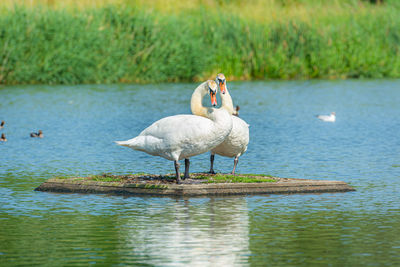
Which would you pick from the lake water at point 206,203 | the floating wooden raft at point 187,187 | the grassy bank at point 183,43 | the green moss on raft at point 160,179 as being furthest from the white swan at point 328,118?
the grassy bank at point 183,43

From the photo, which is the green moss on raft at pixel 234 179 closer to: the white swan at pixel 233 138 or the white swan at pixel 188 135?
the white swan at pixel 233 138

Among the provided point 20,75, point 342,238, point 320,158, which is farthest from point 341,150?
point 20,75

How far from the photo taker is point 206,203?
1379 centimetres

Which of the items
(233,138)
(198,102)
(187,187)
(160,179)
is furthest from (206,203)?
(198,102)

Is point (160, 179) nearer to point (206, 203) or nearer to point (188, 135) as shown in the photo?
point (188, 135)

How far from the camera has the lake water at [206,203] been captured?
10.6 m

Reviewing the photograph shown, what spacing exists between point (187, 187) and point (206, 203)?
0.65 m

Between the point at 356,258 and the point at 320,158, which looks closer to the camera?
the point at 356,258

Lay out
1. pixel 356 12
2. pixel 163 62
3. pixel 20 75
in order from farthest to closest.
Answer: pixel 356 12 < pixel 163 62 < pixel 20 75

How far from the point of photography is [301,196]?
1452 cm

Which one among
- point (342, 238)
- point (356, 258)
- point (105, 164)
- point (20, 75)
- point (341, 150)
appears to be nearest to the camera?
point (356, 258)

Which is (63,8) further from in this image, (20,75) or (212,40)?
(212,40)

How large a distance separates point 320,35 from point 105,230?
115 ft

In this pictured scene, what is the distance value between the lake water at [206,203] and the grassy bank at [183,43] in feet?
29.3
